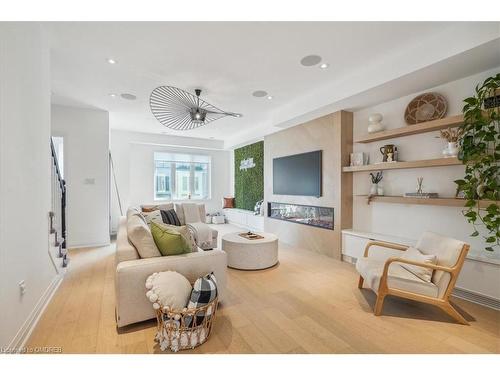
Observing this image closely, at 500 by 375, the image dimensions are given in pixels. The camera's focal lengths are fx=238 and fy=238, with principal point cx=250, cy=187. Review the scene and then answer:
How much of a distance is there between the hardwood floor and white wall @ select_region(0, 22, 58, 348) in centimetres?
34

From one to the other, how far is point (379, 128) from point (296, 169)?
1.70 m

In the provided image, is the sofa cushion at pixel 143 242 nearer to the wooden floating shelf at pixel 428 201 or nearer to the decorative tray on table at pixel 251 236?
the decorative tray on table at pixel 251 236

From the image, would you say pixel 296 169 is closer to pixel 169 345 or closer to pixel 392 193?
pixel 392 193

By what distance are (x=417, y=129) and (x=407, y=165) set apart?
46 cm

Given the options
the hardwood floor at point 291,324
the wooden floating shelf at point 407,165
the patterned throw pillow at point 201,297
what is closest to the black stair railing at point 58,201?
the hardwood floor at point 291,324

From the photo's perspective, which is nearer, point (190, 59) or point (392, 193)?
point (190, 59)

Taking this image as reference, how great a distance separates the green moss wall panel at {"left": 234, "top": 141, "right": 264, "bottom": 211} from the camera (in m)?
6.77

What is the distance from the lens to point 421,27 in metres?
2.31

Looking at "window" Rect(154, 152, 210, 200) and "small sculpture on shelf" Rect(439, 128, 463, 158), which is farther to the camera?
"window" Rect(154, 152, 210, 200)

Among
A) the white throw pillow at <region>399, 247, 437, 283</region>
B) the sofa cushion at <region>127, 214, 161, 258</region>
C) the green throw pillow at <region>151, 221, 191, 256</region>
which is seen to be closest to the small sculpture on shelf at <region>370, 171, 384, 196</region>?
the white throw pillow at <region>399, 247, 437, 283</region>

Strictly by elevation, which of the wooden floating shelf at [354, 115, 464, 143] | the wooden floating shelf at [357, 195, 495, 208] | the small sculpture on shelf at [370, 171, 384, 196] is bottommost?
the wooden floating shelf at [357, 195, 495, 208]

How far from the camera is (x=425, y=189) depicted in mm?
3162

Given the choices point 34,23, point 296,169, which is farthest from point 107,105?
point 296,169

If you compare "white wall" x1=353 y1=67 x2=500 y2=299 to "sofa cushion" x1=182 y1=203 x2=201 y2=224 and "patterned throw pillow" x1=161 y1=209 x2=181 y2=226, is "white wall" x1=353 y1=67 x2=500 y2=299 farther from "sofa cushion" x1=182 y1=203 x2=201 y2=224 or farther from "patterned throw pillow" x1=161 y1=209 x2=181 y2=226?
"patterned throw pillow" x1=161 y1=209 x2=181 y2=226
